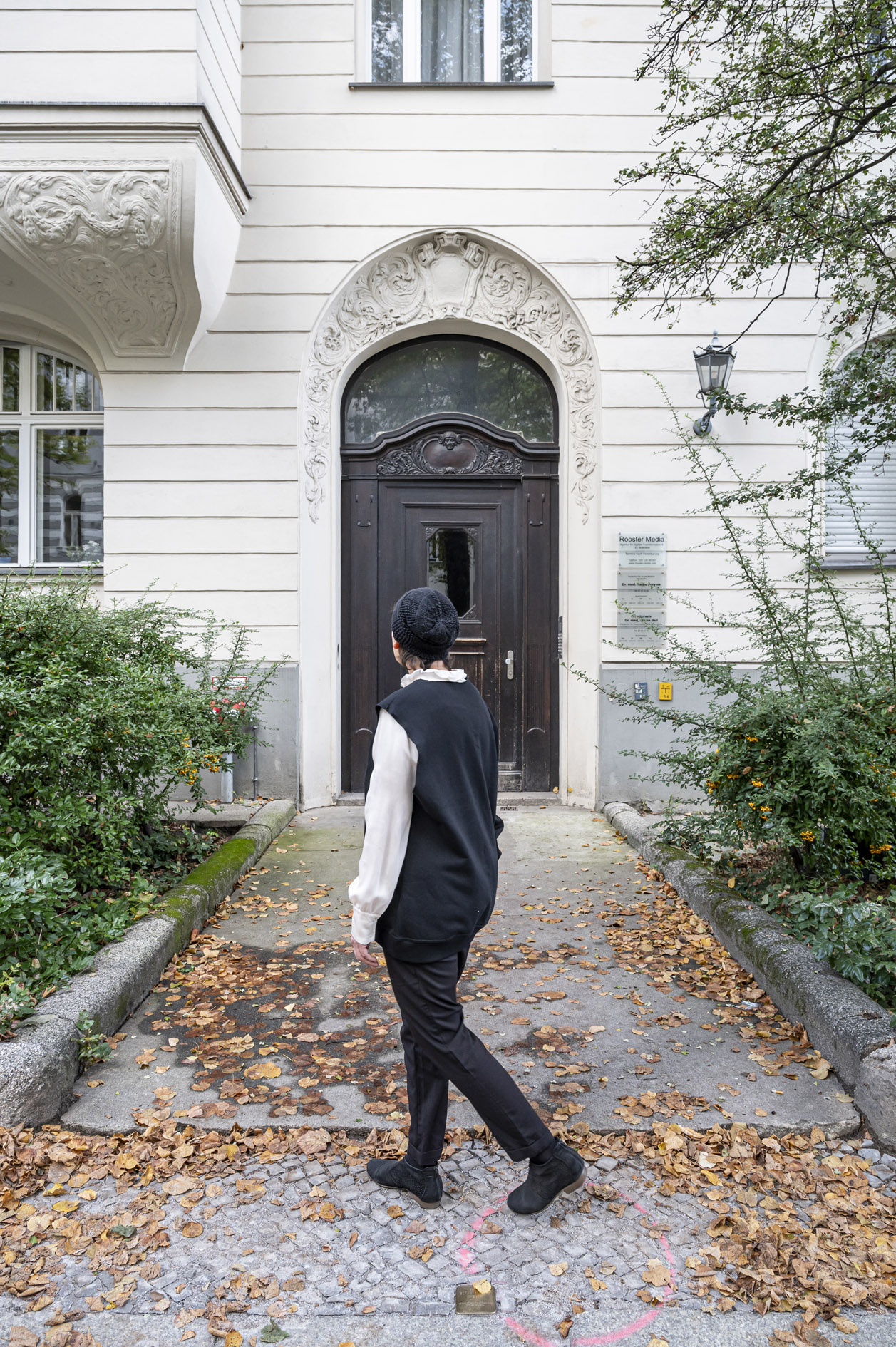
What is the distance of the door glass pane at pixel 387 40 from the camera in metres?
8.02

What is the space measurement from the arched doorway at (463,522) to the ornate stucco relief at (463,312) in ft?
1.31

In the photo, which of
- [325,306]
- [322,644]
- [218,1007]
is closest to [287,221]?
[325,306]

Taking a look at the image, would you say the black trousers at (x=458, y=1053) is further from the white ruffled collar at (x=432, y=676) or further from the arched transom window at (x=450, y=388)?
the arched transom window at (x=450, y=388)

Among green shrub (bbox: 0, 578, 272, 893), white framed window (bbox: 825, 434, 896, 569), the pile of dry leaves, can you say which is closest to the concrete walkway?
the pile of dry leaves

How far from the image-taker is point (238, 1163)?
9.35 feet

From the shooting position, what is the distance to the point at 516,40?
8.05 meters

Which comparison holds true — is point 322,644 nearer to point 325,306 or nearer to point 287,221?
point 325,306

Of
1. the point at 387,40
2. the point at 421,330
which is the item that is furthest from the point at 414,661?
the point at 387,40

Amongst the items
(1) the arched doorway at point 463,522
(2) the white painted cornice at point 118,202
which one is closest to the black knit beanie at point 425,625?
(2) the white painted cornice at point 118,202

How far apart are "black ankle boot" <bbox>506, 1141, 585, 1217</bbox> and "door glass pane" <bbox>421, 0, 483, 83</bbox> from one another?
8.61m

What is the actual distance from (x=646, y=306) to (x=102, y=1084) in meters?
7.08

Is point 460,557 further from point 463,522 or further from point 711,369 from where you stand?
point 711,369

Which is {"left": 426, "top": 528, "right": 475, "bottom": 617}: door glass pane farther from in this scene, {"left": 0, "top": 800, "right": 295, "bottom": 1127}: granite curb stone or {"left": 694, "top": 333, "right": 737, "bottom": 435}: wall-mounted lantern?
{"left": 0, "top": 800, "right": 295, "bottom": 1127}: granite curb stone

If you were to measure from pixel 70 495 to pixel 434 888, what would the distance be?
7030 millimetres
